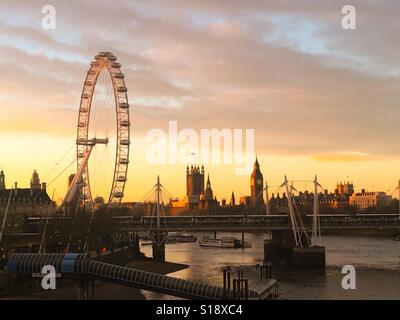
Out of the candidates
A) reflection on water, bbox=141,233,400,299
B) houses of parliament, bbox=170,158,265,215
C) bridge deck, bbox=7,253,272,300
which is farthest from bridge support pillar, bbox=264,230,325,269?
houses of parliament, bbox=170,158,265,215

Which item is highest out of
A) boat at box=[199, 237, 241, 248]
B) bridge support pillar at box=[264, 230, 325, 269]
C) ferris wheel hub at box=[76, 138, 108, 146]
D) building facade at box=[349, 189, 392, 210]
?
ferris wheel hub at box=[76, 138, 108, 146]

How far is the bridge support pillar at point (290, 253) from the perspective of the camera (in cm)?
4801

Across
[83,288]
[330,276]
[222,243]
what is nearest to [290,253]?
[330,276]

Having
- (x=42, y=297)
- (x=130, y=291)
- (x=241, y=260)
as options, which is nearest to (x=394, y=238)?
(x=241, y=260)

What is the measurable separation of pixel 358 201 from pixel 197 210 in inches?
1583

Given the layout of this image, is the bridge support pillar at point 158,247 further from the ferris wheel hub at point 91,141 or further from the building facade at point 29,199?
the building facade at point 29,199

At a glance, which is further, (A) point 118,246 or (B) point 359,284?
(A) point 118,246

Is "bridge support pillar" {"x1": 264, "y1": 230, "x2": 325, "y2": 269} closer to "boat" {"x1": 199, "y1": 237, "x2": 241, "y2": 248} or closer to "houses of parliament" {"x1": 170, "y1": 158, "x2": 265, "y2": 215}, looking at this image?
"boat" {"x1": 199, "y1": 237, "x2": 241, "y2": 248}

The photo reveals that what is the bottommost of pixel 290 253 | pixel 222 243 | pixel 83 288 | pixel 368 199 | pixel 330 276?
pixel 222 243

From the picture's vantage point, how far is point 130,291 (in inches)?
1382

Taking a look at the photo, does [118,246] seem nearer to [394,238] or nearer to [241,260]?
[241,260]

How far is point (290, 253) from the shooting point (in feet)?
174

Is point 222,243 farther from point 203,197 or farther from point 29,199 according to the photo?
point 203,197

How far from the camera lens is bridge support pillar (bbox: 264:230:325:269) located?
48013 millimetres
